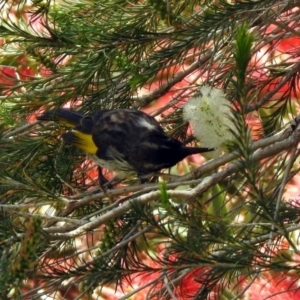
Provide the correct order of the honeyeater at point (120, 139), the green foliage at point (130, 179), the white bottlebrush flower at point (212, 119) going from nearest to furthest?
1. the green foliage at point (130, 179)
2. the white bottlebrush flower at point (212, 119)
3. the honeyeater at point (120, 139)

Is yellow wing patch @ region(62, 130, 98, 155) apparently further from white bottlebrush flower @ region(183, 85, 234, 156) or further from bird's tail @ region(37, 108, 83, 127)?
white bottlebrush flower @ region(183, 85, 234, 156)

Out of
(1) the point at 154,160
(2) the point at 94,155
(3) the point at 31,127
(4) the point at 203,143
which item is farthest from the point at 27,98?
(4) the point at 203,143

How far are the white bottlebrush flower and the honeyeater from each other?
0.11 metres

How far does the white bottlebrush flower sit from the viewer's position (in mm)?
977

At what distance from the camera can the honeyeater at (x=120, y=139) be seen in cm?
113

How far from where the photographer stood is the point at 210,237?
0.80 meters

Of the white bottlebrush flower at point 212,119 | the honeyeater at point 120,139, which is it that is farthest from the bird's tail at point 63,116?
the white bottlebrush flower at point 212,119

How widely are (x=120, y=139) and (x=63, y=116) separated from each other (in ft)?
0.35

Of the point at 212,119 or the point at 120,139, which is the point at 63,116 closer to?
the point at 120,139

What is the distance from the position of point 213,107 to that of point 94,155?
311mm

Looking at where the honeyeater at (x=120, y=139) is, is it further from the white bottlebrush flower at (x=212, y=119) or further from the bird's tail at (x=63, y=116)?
the white bottlebrush flower at (x=212, y=119)

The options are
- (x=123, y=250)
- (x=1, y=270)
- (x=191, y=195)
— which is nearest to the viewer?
(x=1, y=270)

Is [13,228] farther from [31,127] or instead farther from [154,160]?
[31,127]

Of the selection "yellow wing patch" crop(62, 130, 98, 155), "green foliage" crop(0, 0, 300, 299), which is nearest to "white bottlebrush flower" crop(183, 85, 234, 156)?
"green foliage" crop(0, 0, 300, 299)
